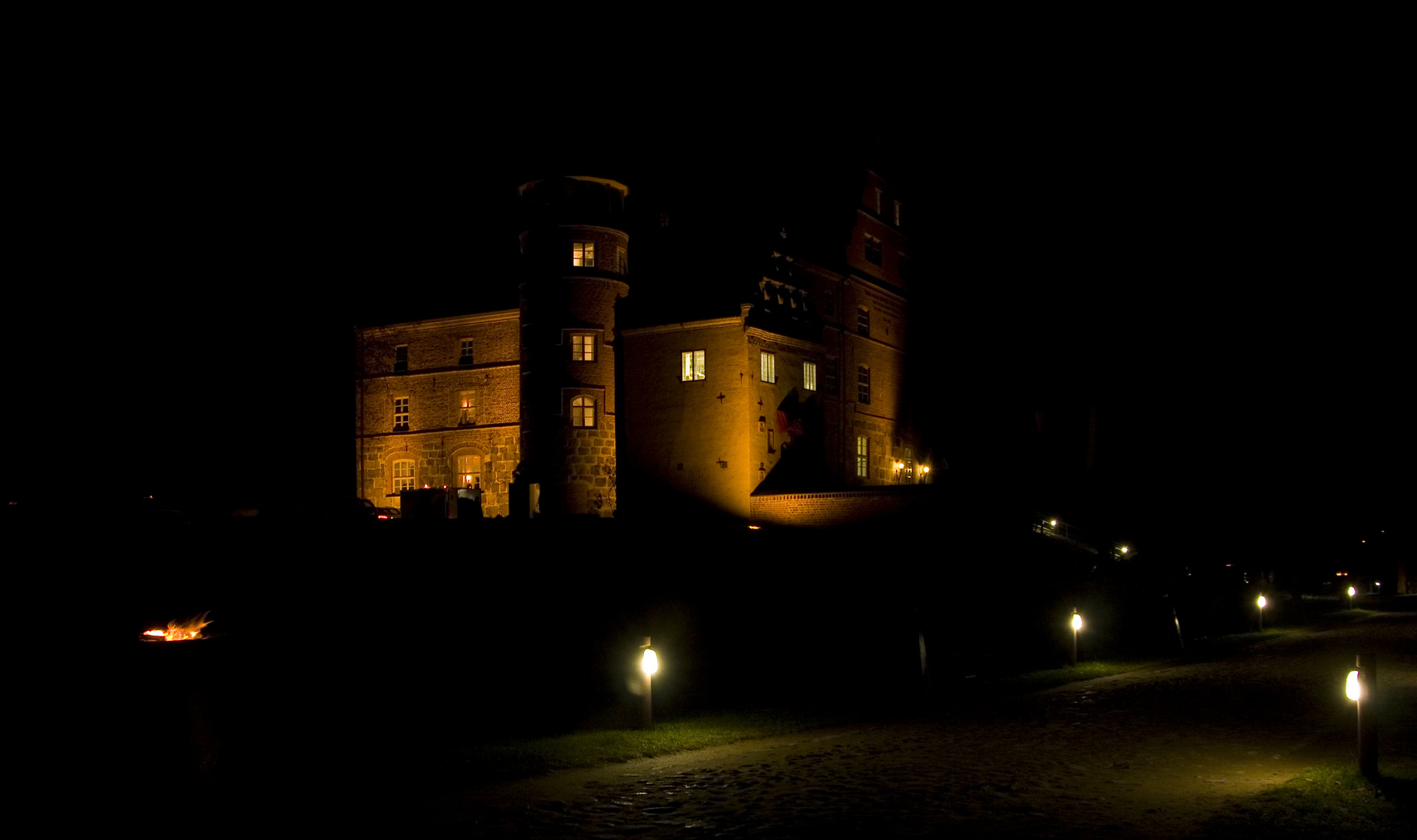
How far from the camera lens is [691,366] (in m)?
47.8

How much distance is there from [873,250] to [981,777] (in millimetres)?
44589

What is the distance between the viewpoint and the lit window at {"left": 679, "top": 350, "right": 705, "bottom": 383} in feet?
156

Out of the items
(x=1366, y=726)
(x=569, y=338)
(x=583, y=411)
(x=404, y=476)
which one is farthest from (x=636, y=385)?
(x=1366, y=726)

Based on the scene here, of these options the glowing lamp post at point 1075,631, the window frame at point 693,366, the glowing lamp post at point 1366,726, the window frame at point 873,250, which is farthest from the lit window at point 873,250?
the glowing lamp post at point 1366,726

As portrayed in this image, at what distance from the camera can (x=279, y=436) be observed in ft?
205

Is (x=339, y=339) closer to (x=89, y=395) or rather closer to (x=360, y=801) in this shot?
(x=89, y=395)

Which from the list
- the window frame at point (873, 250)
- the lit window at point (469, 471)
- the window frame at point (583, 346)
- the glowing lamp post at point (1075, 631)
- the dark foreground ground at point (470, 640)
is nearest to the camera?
the dark foreground ground at point (470, 640)

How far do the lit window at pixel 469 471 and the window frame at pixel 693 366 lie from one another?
10.6 m

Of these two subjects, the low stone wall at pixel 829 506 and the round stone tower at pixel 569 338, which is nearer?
the low stone wall at pixel 829 506

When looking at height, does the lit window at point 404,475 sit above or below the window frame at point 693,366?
below

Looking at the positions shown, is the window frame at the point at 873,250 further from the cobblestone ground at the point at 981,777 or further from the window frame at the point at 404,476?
the cobblestone ground at the point at 981,777

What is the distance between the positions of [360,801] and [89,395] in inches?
1910

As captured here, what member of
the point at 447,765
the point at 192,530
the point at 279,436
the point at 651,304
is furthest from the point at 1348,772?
the point at 279,436

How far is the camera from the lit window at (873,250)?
54500mm
